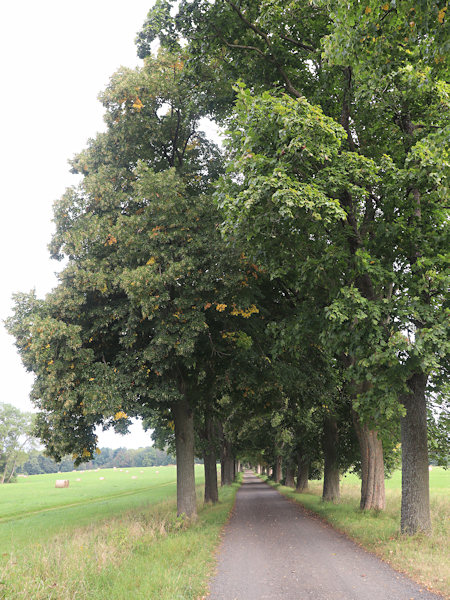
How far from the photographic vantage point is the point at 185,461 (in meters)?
14.0

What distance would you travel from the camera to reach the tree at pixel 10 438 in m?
79.4

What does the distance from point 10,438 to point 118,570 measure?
88684mm

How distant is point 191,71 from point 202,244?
5027mm

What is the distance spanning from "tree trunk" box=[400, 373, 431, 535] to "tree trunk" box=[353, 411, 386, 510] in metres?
3.82

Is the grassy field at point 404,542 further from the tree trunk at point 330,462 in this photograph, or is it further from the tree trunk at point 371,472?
the tree trunk at point 330,462

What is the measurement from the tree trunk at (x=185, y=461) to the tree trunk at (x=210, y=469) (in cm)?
590

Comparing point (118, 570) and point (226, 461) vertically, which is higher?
point (118, 570)

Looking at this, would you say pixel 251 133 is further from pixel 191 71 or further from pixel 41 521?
pixel 41 521

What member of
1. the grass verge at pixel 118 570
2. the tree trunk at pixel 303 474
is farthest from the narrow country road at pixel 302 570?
the tree trunk at pixel 303 474

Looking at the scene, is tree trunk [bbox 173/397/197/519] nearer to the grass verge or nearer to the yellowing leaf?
the grass verge

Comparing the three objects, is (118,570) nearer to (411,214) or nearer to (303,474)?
(411,214)

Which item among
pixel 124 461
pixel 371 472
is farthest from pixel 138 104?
pixel 124 461

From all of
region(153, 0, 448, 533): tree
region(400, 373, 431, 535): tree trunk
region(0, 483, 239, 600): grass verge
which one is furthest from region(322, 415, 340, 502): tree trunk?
region(0, 483, 239, 600): grass verge

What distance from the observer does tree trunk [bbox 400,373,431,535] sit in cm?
915
